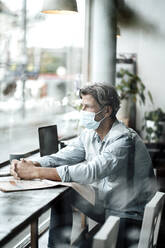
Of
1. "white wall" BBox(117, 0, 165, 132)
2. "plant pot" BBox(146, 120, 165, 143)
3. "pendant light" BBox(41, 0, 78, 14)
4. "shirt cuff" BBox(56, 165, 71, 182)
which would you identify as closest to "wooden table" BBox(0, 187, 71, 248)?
"shirt cuff" BBox(56, 165, 71, 182)

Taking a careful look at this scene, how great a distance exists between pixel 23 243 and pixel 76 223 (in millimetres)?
461

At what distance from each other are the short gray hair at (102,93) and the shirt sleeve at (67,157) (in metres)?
0.26

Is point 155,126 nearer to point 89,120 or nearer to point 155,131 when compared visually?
point 155,131

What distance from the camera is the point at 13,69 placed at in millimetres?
1587

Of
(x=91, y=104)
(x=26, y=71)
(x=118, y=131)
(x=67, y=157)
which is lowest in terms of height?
(x=67, y=157)

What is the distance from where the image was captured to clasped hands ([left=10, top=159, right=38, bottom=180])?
5.14 feet

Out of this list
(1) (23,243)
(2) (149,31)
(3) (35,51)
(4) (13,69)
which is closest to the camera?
(4) (13,69)

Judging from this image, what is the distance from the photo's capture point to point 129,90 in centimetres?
335

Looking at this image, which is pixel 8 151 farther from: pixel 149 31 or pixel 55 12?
pixel 149 31

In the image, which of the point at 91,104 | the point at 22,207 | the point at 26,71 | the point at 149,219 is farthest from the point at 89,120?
the point at 149,219

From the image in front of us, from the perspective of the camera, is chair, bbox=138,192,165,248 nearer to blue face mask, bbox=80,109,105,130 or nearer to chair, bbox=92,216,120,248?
chair, bbox=92,216,120,248

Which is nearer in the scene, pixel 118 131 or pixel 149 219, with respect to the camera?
pixel 149 219

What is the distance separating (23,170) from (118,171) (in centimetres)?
42

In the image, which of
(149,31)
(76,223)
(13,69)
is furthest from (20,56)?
(149,31)
